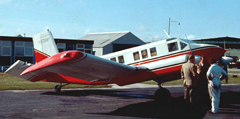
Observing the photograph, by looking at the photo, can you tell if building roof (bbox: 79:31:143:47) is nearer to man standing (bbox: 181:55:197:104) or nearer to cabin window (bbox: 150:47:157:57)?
cabin window (bbox: 150:47:157:57)

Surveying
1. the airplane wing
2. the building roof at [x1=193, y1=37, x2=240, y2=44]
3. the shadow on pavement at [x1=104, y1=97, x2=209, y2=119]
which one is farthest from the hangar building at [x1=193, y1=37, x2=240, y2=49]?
the shadow on pavement at [x1=104, y1=97, x2=209, y2=119]

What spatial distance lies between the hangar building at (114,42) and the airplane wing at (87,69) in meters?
45.6

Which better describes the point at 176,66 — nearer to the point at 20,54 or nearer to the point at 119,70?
the point at 119,70

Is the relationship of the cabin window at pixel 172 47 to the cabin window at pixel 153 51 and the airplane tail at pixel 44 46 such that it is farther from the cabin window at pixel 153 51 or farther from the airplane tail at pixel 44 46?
the airplane tail at pixel 44 46

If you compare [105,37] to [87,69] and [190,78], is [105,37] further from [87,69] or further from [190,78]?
[190,78]

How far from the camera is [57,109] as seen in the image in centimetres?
1084

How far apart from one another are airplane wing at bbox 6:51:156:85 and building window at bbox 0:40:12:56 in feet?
95.0

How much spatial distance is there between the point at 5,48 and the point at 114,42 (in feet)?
90.8

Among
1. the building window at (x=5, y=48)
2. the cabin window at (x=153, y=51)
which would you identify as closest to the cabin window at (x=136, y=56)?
the cabin window at (x=153, y=51)

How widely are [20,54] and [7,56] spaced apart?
6.58 feet

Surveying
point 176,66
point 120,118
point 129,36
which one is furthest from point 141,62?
point 129,36

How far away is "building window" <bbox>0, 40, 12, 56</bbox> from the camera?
40.1 m

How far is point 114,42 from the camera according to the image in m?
62.2

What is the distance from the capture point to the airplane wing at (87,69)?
29.4 feet
